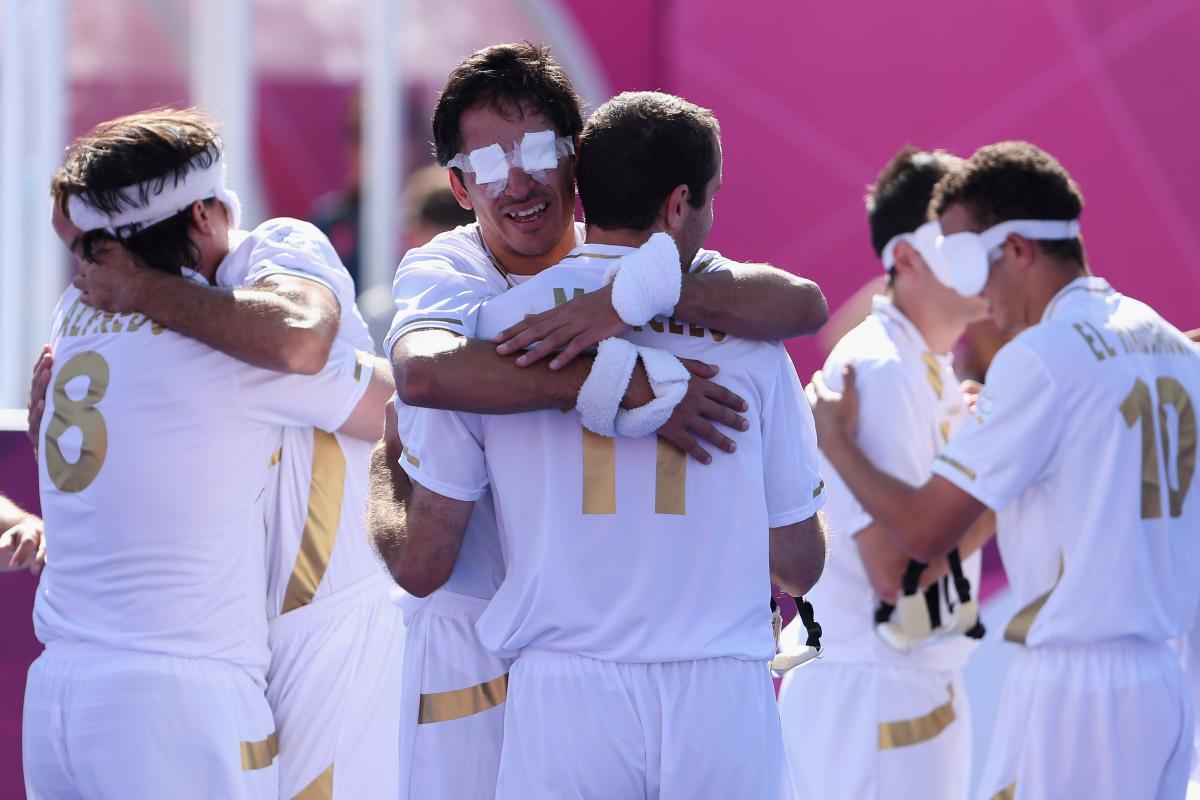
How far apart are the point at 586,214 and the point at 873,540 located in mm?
1837

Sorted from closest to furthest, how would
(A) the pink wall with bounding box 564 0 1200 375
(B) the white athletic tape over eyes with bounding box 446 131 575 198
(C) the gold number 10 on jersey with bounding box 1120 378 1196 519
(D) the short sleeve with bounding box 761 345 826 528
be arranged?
1. (D) the short sleeve with bounding box 761 345 826 528
2. (B) the white athletic tape over eyes with bounding box 446 131 575 198
3. (C) the gold number 10 on jersey with bounding box 1120 378 1196 519
4. (A) the pink wall with bounding box 564 0 1200 375

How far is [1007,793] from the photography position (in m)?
3.47

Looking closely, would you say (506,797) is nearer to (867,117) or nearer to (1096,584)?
(1096,584)

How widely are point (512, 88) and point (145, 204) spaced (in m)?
0.98

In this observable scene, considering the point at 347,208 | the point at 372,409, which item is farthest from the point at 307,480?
the point at 347,208

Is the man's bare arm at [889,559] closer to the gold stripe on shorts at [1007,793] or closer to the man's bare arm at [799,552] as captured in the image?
the gold stripe on shorts at [1007,793]

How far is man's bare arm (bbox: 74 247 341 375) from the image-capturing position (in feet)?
10.1

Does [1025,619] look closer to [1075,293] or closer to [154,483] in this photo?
[1075,293]

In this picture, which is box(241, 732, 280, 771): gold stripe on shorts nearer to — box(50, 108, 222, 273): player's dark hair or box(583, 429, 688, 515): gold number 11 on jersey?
box(50, 108, 222, 273): player's dark hair

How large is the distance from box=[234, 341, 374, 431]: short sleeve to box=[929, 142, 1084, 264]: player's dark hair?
168 centimetres

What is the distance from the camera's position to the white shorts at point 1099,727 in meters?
3.38

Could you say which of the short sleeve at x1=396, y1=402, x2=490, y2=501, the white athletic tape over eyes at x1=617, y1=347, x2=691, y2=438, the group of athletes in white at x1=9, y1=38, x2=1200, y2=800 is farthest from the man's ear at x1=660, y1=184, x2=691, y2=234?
the short sleeve at x1=396, y1=402, x2=490, y2=501

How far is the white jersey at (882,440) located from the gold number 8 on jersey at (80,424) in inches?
80.8

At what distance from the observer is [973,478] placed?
11.5ft
